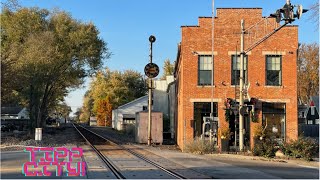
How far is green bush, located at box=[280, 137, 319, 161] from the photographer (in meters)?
23.9

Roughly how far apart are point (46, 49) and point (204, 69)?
20342mm

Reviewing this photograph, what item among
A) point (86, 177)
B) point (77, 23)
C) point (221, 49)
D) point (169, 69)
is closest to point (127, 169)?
point (86, 177)

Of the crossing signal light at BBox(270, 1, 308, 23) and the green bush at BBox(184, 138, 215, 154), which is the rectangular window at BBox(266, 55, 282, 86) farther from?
the crossing signal light at BBox(270, 1, 308, 23)

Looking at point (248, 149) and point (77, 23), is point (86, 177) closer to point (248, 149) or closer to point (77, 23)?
point (248, 149)

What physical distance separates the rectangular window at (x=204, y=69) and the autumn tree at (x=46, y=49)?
15.9 metres

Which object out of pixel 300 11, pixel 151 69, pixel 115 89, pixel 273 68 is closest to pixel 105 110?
pixel 115 89

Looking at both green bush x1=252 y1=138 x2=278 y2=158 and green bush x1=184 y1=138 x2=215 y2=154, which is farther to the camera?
green bush x1=184 y1=138 x2=215 y2=154

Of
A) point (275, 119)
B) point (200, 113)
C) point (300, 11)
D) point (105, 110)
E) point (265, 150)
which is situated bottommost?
point (265, 150)

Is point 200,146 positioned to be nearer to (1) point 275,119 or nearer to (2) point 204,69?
(2) point 204,69

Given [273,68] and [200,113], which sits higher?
[273,68]

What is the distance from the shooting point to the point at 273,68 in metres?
29.7

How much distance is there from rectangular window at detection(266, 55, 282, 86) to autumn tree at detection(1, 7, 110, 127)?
19922 millimetres

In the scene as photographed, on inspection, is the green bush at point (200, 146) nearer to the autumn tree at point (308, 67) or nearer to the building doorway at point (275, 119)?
the building doorway at point (275, 119)

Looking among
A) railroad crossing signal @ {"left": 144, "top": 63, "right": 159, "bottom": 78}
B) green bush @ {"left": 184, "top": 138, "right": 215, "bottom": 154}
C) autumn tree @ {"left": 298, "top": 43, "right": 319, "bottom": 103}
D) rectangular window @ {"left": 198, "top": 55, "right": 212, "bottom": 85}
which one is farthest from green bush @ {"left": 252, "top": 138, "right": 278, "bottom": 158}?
autumn tree @ {"left": 298, "top": 43, "right": 319, "bottom": 103}
